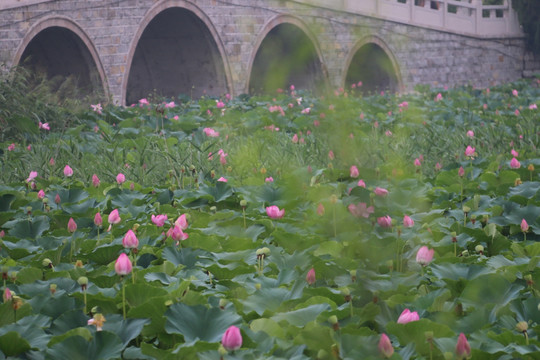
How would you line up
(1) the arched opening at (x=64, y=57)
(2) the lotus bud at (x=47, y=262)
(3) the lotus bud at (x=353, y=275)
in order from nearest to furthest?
(3) the lotus bud at (x=353, y=275) → (2) the lotus bud at (x=47, y=262) → (1) the arched opening at (x=64, y=57)

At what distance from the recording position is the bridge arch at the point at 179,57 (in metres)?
14.3

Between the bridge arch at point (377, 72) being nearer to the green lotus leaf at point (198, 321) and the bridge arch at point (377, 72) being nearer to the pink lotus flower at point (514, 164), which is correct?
the pink lotus flower at point (514, 164)

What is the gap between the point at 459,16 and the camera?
65.8 feet

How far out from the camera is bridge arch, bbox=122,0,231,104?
14289 mm

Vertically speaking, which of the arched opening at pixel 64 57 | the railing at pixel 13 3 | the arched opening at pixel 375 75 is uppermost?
the railing at pixel 13 3

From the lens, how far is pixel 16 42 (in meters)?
11.0

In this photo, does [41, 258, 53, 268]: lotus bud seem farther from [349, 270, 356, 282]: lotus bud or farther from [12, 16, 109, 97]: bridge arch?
[12, 16, 109, 97]: bridge arch

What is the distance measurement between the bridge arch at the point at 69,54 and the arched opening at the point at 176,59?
2159 mm

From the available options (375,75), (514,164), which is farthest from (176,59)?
(514,164)

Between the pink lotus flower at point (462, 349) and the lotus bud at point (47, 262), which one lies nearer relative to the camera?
the pink lotus flower at point (462, 349)

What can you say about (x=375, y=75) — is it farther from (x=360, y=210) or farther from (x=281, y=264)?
(x=281, y=264)

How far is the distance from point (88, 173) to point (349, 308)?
3005mm

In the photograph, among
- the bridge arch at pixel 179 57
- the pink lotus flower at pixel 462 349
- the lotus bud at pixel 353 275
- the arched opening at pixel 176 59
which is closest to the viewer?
the pink lotus flower at pixel 462 349

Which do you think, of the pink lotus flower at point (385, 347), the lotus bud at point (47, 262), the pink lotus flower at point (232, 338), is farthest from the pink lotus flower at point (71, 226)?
the pink lotus flower at point (385, 347)
